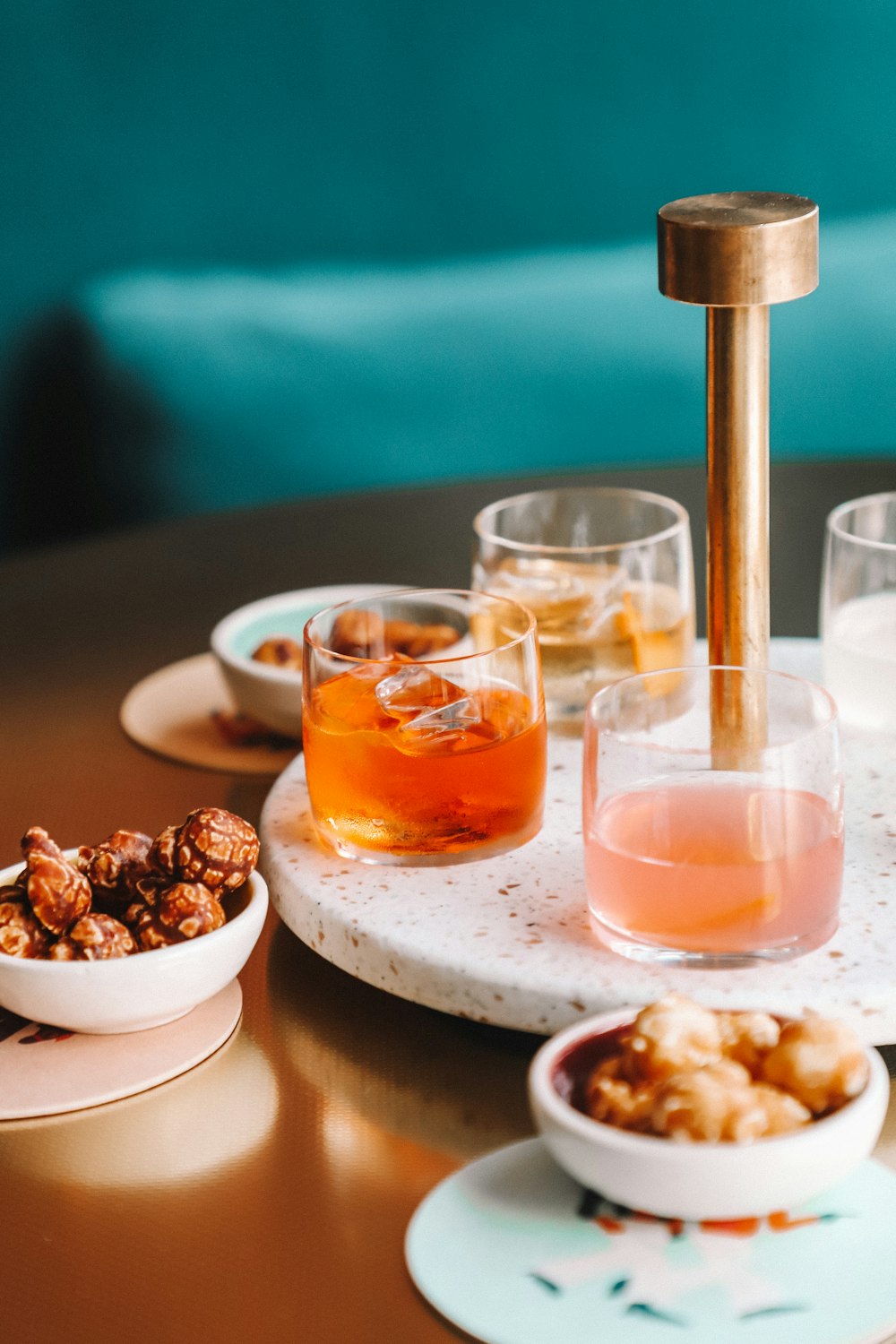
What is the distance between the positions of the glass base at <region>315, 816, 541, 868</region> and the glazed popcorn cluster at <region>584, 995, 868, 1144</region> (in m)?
0.20

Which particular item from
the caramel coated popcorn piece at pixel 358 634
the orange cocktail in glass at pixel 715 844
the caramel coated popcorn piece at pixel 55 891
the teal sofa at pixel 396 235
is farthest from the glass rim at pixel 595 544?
the teal sofa at pixel 396 235

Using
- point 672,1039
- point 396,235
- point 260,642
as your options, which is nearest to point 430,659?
point 672,1039

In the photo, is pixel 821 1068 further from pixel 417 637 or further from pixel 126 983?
pixel 417 637

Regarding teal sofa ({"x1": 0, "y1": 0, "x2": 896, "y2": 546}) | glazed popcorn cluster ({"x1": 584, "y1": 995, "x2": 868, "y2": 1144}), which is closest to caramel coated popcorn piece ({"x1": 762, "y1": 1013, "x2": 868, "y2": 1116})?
glazed popcorn cluster ({"x1": 584, "y1": 995, "x2": 868, "y2": 1144})

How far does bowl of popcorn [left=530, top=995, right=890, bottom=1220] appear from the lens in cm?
52

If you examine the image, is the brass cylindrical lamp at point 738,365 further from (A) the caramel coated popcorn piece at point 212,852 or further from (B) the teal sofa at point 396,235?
(B) the teal sofa at point 396,235

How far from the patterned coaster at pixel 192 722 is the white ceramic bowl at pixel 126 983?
301 millimetres

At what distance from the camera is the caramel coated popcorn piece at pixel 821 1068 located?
1.77ft

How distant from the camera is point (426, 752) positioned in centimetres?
73

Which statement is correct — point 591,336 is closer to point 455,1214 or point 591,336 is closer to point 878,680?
point 878,680

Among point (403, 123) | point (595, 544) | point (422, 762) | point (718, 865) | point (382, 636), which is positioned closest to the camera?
point (718, 865)

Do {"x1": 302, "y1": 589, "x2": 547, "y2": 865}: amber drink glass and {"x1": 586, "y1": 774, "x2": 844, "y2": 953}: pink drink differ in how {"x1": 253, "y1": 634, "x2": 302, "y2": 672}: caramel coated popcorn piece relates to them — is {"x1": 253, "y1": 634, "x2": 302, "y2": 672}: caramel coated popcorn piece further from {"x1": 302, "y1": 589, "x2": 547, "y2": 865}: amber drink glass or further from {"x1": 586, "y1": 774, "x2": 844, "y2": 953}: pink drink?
{"x1": 586, "y1": 774, "x2": 844, "y2": 953}: pink drink

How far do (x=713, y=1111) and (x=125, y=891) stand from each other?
0.29 metres

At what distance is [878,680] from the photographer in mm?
859
